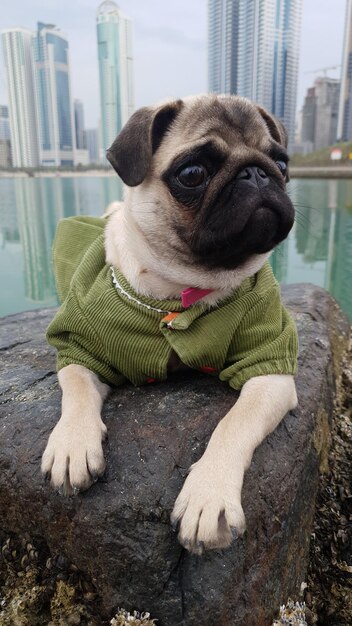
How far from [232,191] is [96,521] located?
1.16m

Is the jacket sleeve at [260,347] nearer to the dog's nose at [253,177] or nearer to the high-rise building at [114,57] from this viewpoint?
the dog's nose at [253,177]

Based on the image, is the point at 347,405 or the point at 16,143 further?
the point at 16,143

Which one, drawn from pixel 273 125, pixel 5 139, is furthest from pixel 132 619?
pixel 5 139

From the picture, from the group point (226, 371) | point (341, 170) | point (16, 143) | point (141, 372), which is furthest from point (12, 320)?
point (341, 170)

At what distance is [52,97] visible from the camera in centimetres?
2428

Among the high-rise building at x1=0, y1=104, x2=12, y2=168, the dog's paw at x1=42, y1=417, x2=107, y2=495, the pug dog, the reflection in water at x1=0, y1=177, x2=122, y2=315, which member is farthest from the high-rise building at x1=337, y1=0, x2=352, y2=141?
the dog's paw at x1=42, y1=417, x2=107, y2=495

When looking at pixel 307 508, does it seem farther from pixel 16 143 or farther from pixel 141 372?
pixel 16 143

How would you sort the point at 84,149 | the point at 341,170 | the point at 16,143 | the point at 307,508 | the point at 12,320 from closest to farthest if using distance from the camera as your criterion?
the point at 307,508, the point at 12,320, the point at 16,143, the point at 341,170, the point at 84,149

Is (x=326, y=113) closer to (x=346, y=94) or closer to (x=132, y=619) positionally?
(x=346, y=94)

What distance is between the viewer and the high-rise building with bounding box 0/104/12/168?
26.1 m

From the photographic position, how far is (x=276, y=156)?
1.82 m

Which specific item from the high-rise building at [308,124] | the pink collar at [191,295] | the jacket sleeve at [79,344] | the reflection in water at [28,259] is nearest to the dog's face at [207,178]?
the pink collar at [191,295]

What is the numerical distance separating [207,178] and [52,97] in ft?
85.5

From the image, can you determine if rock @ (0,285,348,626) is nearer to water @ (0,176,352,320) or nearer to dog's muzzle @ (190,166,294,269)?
dog's muzzle @ (190,166,294,269)
